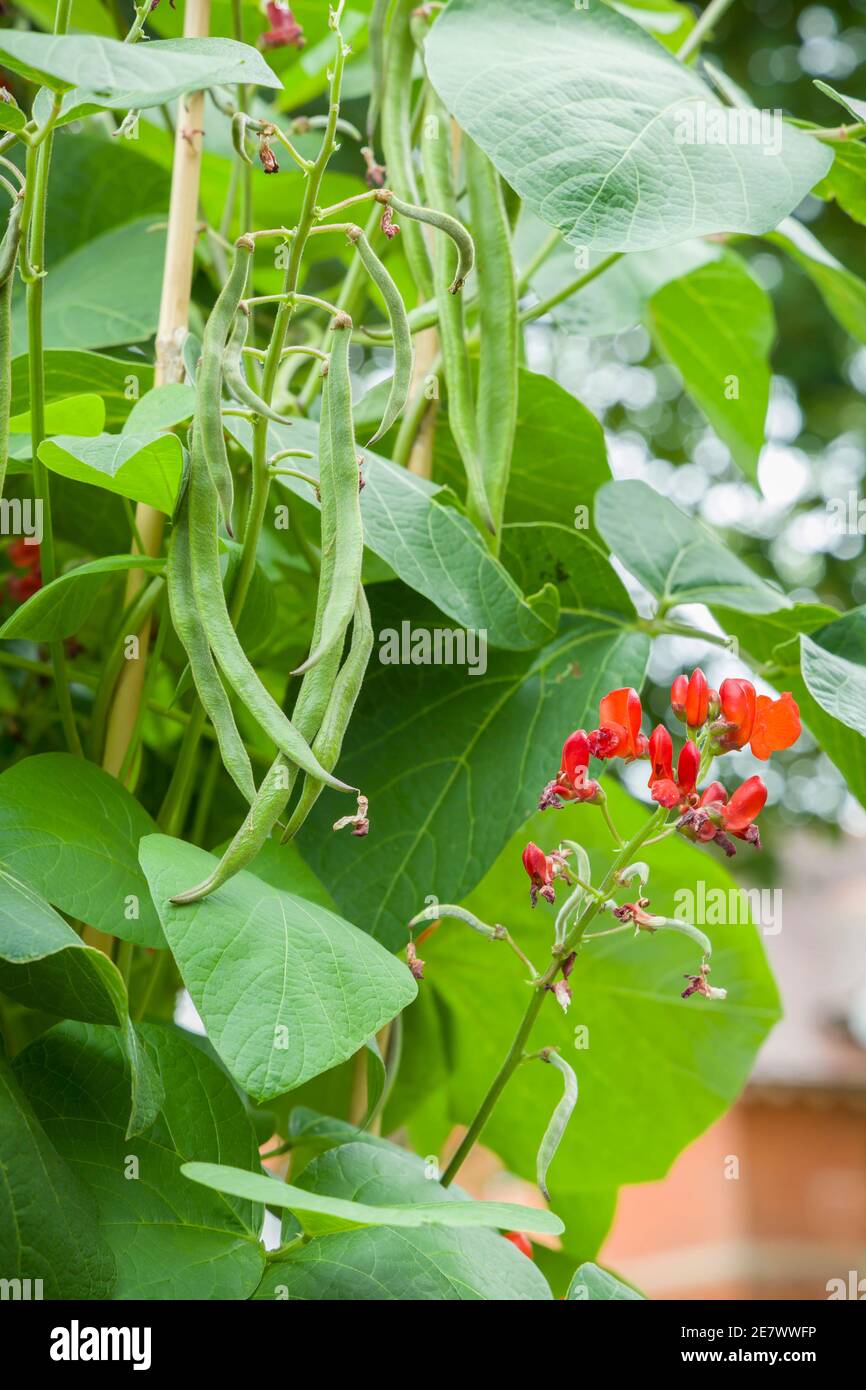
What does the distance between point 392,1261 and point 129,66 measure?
1.03 feet

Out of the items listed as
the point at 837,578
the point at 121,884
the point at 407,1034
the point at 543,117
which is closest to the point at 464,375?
the point at 543,117

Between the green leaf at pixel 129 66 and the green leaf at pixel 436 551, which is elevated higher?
the green leaf at pixel 129 66

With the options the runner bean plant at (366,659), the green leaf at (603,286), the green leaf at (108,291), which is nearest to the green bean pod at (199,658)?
the runner bean plant at (366,659)

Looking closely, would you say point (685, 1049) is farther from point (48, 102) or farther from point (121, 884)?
point (48, 102)

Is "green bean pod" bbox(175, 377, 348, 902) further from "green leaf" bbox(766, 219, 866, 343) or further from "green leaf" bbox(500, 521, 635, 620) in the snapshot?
"green leaf" bbox(766, 219, 866, 343)

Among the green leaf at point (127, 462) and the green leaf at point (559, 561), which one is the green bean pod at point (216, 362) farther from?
the green leaf at point (559, 561)

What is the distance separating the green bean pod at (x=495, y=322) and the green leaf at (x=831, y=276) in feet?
0.60

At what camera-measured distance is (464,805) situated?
48cm

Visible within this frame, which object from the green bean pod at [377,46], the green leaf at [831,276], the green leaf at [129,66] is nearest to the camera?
the green leaf at [129,66]

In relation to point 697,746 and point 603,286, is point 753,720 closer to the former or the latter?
point 697,746

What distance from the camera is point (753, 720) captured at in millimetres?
407

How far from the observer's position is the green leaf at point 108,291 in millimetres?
546

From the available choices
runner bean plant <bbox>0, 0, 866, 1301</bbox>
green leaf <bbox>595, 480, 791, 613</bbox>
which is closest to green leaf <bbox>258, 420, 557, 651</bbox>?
runner bean plant <bbox>0, 0, 866, 1301</bbox>

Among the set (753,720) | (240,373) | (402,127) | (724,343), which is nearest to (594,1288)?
(753,720)
